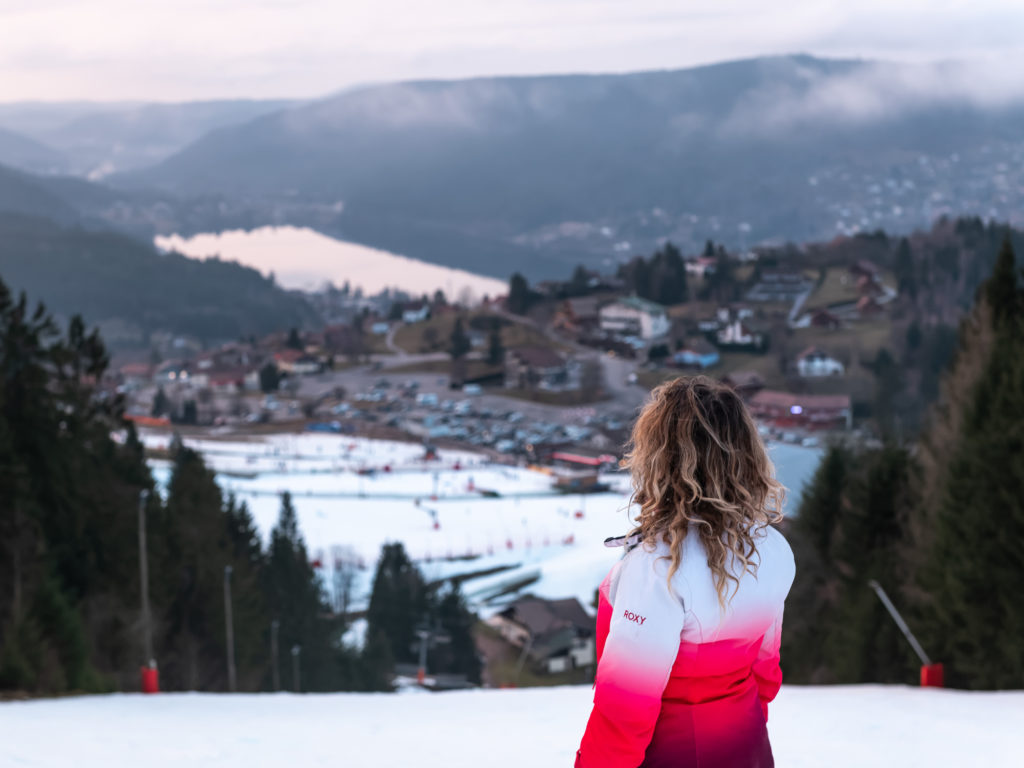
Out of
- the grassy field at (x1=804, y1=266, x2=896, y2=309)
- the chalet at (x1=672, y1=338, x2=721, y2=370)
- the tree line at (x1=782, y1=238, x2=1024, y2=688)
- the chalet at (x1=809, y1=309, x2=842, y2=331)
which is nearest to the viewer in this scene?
the tree line at (x1=782, y1=238, x2=1024, y2=688)

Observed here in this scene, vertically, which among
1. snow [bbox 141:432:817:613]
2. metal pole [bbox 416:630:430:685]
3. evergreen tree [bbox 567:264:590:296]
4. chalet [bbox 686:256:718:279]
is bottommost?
snow [bbox 141:432:817:613]

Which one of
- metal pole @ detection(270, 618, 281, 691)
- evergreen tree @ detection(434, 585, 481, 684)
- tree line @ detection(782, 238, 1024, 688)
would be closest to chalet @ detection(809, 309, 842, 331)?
evergreen tree @ detection(434, 585, 481, 684)

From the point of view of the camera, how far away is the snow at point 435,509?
25891mm

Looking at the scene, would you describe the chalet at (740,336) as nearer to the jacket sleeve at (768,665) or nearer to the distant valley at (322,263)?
the distant valley at (322,263)

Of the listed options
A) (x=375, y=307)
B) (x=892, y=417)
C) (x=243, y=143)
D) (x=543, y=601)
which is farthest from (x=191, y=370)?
(x=243, y=143)

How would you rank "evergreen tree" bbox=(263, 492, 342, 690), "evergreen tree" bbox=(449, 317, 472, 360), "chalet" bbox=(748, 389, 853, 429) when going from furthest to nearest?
"evergreen tree" bbox=(449, 317, 472, 360), "chalet" bbox=(748, 389, 853, 429), "evergreen tree" bbox=(263, 492, 342, 690)

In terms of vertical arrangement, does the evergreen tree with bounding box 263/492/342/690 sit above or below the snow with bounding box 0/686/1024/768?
below

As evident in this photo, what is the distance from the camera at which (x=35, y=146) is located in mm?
177000

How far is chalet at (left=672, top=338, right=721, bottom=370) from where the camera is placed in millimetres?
51875

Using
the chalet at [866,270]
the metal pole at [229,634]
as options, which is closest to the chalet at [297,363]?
the chalet at [866,270]

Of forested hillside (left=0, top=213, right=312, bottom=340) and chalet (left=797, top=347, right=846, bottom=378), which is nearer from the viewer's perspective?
chalet (left=797, top=347, right=846, bottom=378)

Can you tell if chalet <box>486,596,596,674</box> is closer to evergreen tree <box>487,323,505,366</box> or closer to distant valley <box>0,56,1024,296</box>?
evergreen tree <box>487,323,505,366</box>

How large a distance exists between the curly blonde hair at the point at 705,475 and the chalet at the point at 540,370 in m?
54.3

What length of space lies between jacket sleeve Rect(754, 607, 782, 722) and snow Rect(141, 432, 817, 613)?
17.7 meters
